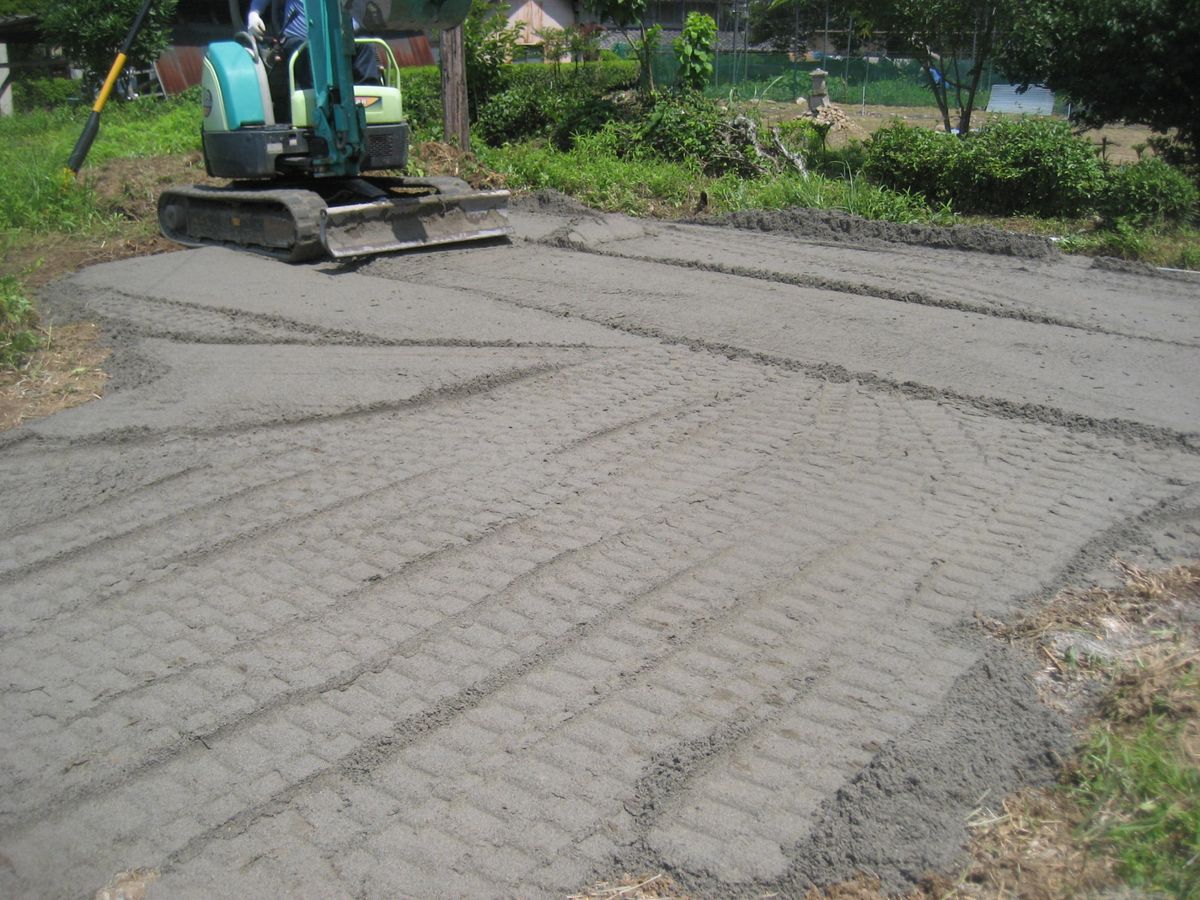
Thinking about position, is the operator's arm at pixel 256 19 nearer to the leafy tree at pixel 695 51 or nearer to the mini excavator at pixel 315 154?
the mini excavator at pixel 315 154

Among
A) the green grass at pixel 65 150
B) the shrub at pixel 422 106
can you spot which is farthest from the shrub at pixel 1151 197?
the green grass at pixel 65 150

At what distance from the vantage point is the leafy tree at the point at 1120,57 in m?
11.8

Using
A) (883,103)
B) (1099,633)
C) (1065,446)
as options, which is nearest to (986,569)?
(1099,633)

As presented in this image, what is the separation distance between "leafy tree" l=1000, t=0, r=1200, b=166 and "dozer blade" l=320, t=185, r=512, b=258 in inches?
272

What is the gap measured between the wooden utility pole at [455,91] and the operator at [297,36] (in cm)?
444

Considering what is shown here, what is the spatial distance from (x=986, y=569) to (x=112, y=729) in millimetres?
3542

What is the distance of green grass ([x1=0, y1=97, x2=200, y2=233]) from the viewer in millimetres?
12133

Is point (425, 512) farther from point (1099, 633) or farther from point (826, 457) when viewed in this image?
point (1099, 633)

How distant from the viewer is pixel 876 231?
11750 millimetres

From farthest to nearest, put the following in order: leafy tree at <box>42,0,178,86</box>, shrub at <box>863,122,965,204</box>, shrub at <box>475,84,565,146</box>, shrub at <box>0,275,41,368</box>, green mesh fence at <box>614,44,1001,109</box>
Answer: green mesh fence at <box>614,44,1001,109</box> → leafy tree at <box>42,0,178,86</box> → shrub at <box>475,84,565,146</box> → shrub at <box>863,122,965,204</box> → shrub at <box>0,275,41,368</box>

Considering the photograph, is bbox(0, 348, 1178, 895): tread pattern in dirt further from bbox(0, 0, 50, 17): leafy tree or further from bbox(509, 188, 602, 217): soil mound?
bbox(0, 0, 50, 17): leafy tree

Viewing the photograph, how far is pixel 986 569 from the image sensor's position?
4656 millimetres

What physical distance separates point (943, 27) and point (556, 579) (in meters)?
13.6

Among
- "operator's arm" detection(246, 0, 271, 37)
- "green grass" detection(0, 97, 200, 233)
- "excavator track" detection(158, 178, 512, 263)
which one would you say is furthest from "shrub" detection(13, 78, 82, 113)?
"operator's arm" detection(246, 0, 271, 37)
